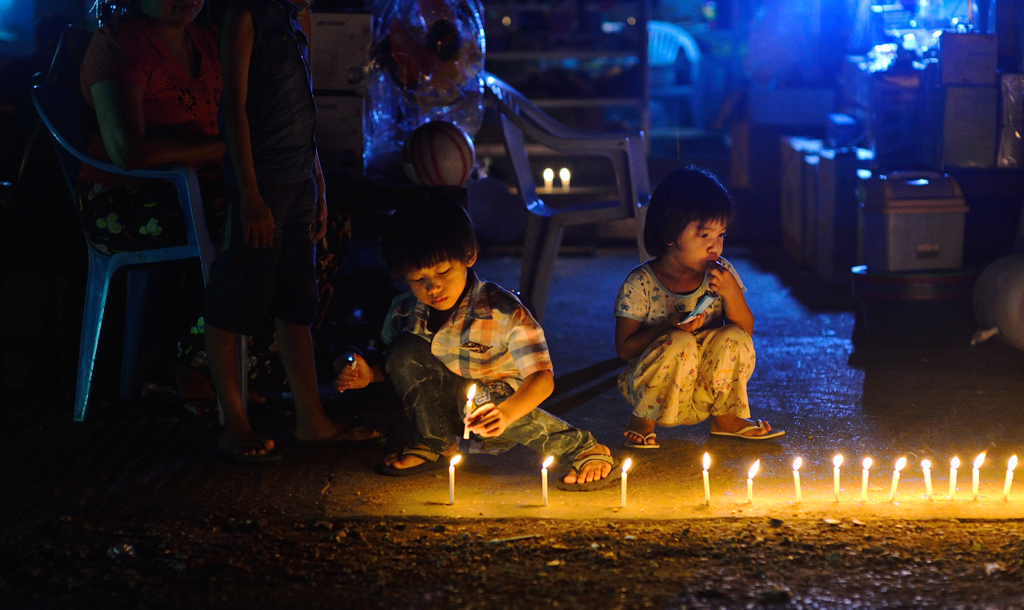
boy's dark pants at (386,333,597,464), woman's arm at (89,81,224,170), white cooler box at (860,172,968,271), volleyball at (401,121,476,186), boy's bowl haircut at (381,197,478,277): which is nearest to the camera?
boy's bowl haircut at (381,197,478,277)

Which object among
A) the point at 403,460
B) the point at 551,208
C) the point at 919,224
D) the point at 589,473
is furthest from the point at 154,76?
the point at 919,224

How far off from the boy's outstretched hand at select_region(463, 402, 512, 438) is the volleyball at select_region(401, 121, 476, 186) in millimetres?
1580

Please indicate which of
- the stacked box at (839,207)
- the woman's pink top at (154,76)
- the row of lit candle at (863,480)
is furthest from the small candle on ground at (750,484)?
the stacked box at (839,207)

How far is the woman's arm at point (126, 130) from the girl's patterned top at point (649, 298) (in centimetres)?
156

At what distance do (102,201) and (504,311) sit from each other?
5.02 ft

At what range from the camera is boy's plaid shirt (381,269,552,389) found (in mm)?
2791

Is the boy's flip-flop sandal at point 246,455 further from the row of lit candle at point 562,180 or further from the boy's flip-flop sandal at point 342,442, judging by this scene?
the row of lit candle at point 562,180

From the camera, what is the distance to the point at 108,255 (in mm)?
3357

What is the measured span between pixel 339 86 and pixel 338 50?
0.54 feet

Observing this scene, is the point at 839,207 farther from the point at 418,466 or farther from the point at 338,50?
the point at 418,466

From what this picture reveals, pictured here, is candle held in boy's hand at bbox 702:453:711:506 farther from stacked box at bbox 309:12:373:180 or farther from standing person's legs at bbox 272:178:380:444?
stacked box at bbox 309:12:373:180

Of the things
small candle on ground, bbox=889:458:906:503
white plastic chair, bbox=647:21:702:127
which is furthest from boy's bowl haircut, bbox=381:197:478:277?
white plastic chair, bbox=647:21:702:127

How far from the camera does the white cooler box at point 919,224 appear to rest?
14.7 ft

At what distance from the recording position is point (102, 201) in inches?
130
